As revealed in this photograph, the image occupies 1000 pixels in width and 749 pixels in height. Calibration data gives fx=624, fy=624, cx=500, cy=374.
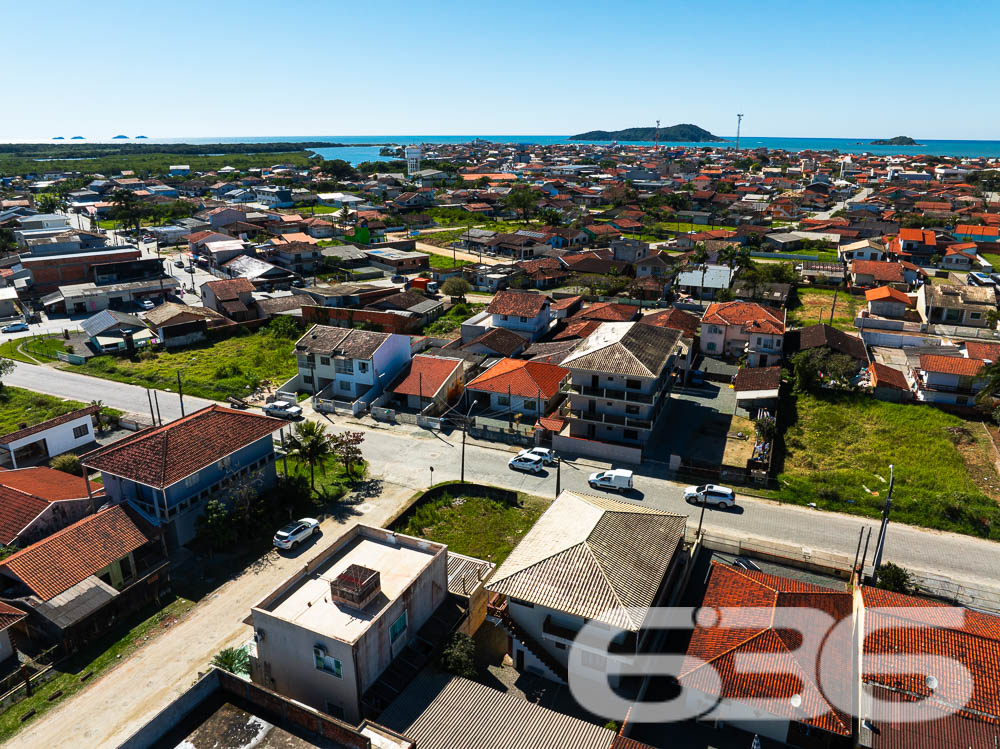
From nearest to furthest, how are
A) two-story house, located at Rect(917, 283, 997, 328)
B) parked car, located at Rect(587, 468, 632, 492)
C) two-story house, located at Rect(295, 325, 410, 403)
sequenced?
parked car, located at Rect(587, 468, 632, 492), two-story house, located at Rect(295, 325, 410, 403), two-story house, located at Rect(917, 283, 997, 328)

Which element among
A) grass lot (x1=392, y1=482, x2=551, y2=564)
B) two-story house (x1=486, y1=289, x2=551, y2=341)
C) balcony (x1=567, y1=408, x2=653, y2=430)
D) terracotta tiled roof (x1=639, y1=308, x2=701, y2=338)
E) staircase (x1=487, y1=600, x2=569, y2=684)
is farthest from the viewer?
two-story house (x1=486, y1=289, x2=551, y2=341)

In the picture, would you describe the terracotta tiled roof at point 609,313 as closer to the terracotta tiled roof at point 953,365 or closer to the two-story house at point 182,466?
the terracotta tiled roof at point 953,365

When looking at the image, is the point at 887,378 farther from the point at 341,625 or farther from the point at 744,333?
the point at 341,625

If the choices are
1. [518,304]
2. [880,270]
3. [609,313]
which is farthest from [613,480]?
[880,270]

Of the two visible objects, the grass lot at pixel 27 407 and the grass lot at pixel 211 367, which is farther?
the grass lot at pixel 211 367

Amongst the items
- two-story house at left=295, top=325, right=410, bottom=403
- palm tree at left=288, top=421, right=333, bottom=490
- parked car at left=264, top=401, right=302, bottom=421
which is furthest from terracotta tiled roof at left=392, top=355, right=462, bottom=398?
palm tree at left=288, top=421, right=333, bottom=490

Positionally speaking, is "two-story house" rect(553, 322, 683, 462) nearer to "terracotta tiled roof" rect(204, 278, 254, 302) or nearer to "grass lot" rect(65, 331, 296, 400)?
"grass lot" rect(65, 331, 296, 400)

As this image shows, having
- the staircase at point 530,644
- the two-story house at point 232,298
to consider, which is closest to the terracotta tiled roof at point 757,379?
the staircase at point 530,644
